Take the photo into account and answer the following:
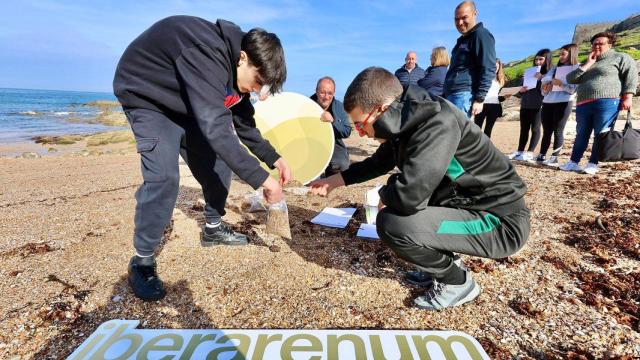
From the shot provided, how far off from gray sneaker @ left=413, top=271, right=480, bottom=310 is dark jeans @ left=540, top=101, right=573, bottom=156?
535cm

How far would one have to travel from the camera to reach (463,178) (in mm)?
2223

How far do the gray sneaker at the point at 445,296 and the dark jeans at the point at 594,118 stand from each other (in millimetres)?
4792

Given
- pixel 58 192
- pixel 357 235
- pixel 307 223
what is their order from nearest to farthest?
pixel 357 235
pixel 307 223
pixel 58 192

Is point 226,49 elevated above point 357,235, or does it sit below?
above

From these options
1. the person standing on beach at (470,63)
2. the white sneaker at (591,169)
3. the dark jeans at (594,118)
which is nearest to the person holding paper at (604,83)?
the dark jeans at (594,118)

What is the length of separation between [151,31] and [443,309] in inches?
108

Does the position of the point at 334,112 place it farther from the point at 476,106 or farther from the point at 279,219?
the point at 279,219

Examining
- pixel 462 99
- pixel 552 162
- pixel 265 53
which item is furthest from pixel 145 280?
Result: pixel 552 162

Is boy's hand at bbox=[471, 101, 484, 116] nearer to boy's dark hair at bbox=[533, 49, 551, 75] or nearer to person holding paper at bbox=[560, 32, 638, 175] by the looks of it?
person holding paper at bbox=[560, 32, 638, 175]

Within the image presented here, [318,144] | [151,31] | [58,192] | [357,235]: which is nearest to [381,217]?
[357,235]

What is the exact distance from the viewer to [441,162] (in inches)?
80.0

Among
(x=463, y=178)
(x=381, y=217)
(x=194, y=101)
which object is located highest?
(x=194, y=101)

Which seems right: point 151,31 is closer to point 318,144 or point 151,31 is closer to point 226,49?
point 226,49

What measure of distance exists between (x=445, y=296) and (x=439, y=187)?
739mm
